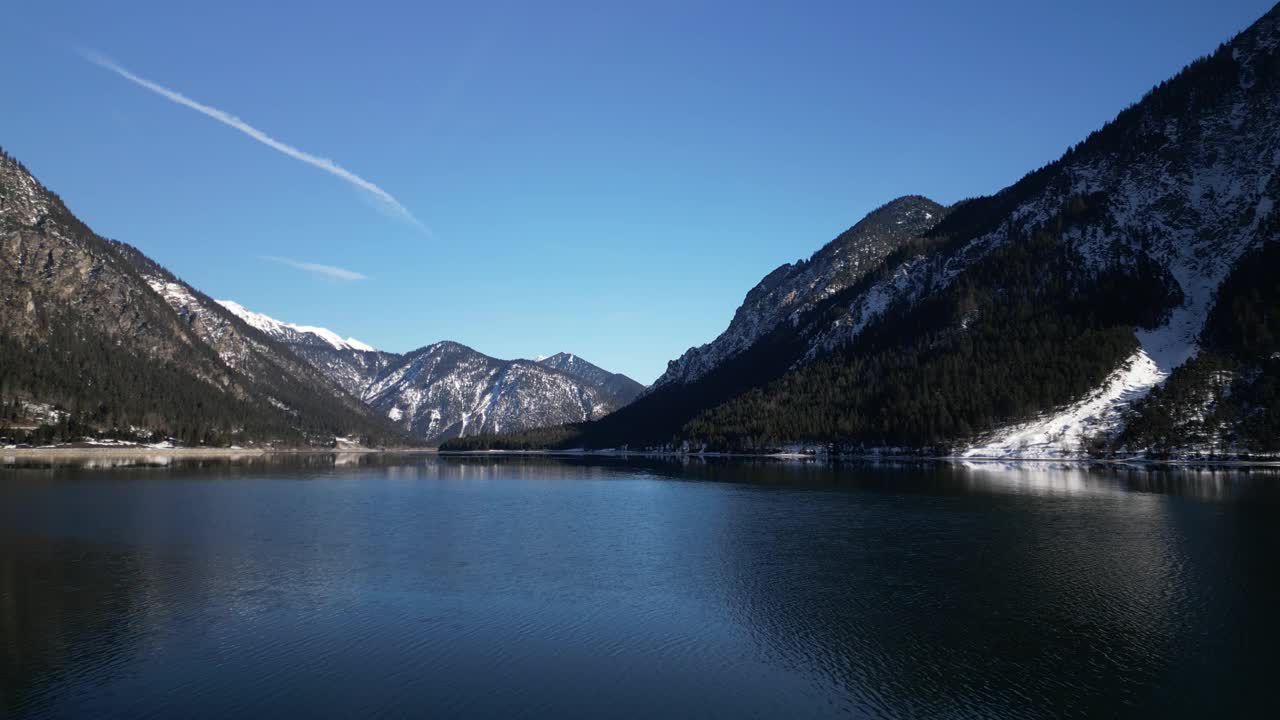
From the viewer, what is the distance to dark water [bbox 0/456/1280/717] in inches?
1154

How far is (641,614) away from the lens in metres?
42.2

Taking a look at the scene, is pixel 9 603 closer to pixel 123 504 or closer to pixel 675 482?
pixel 123 504

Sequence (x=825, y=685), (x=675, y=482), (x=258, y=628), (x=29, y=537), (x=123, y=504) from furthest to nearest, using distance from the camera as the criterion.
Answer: (x=675, y=482)
(x=123, y=504)
(x=29, y=537)
(x=258, y=628)
(x=825, y=685)

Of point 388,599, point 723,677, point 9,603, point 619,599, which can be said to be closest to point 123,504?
point 9,603

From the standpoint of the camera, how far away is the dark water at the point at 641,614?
29.3m

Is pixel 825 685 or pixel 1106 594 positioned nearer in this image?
pixel 825 685

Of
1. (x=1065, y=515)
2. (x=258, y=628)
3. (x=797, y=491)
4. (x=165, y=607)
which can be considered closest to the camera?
(x=258, y=628)

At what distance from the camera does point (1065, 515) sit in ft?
273

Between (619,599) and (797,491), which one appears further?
(797,491)

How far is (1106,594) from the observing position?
46469 mm

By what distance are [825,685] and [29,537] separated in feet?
225

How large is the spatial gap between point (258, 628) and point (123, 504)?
229 feet

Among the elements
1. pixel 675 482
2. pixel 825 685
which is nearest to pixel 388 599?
pixel 825 685

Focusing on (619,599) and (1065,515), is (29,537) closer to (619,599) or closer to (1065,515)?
(619,599)
